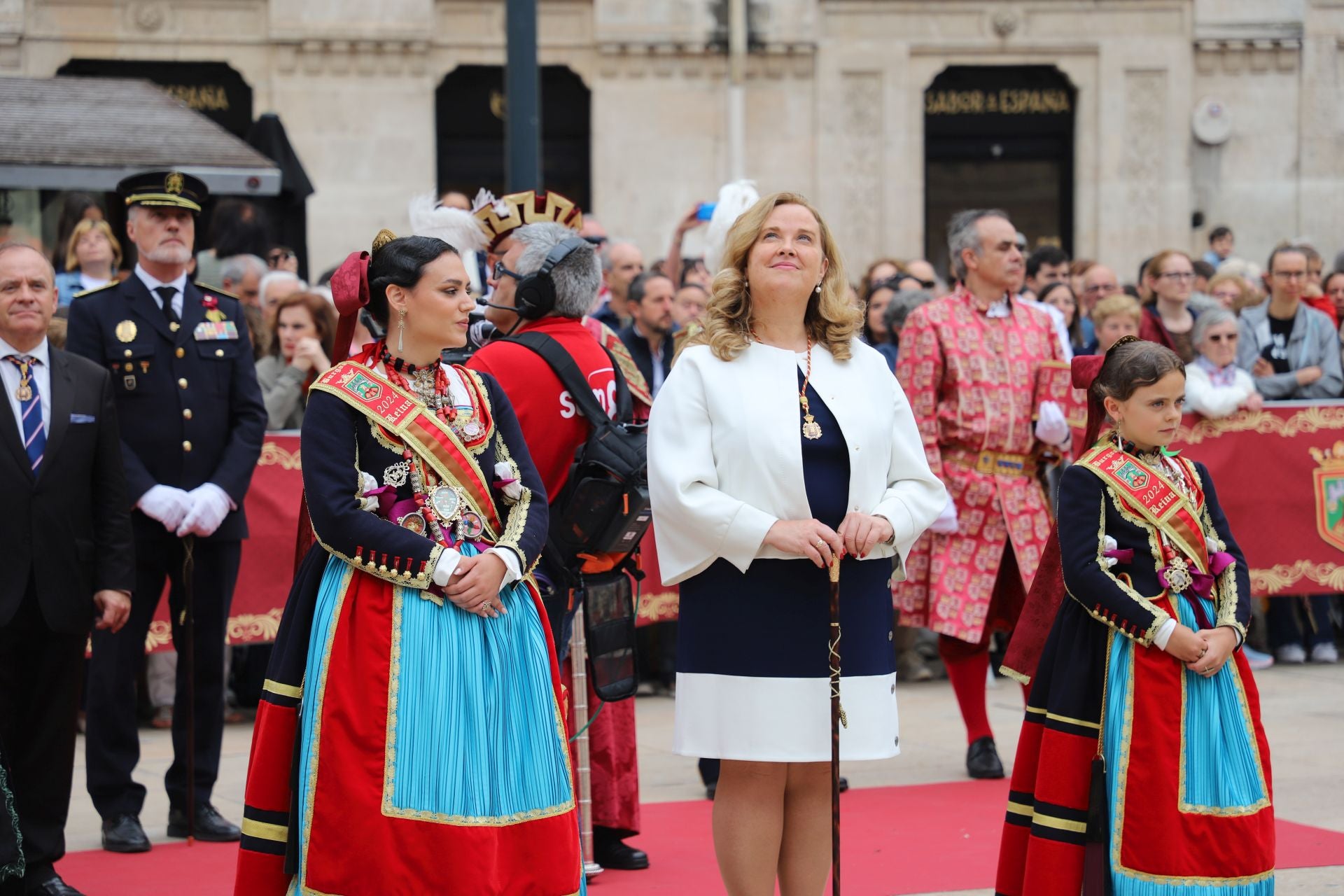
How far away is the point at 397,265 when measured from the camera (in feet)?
15.8

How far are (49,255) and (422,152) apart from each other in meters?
7.65

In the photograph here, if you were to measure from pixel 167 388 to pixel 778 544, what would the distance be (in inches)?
116

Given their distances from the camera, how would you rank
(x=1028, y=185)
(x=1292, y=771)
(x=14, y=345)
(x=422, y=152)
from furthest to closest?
(x=1028, y=185), (x=422, y=152), (x=1292, y=771), (x=14, y=345)

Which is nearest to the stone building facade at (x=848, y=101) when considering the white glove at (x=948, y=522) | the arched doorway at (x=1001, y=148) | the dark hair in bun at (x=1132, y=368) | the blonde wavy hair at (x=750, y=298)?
the arched doorway at (x=1001, y=148)

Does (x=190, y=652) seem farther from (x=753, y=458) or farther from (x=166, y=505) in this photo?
(x=753, y=458)

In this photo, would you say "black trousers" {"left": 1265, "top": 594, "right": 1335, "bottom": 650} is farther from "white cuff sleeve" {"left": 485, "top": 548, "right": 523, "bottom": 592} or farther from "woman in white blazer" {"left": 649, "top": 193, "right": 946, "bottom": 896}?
"white cuff sleeve" {"left": 485, "top": 548, "right": 523, "bottom": 592}

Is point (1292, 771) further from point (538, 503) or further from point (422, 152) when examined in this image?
point (422, 152)

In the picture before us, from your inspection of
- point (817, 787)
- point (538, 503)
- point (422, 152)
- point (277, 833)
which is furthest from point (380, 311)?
point (422, 152)

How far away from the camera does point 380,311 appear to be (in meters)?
4.90

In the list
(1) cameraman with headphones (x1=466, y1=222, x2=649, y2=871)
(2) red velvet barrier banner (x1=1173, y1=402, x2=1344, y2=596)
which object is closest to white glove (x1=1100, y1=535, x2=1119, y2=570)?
(1) cameraman with headphones (x1=466, y1=222, x2=649, y2=871)

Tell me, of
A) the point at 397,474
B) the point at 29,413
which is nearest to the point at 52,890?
the point at 29,413

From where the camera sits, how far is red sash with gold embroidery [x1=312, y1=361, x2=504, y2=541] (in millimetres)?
4676

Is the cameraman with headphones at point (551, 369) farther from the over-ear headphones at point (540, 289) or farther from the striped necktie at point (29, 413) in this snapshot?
the striped necktie at point (29, 413)

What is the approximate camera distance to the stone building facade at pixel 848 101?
59.8 feet
